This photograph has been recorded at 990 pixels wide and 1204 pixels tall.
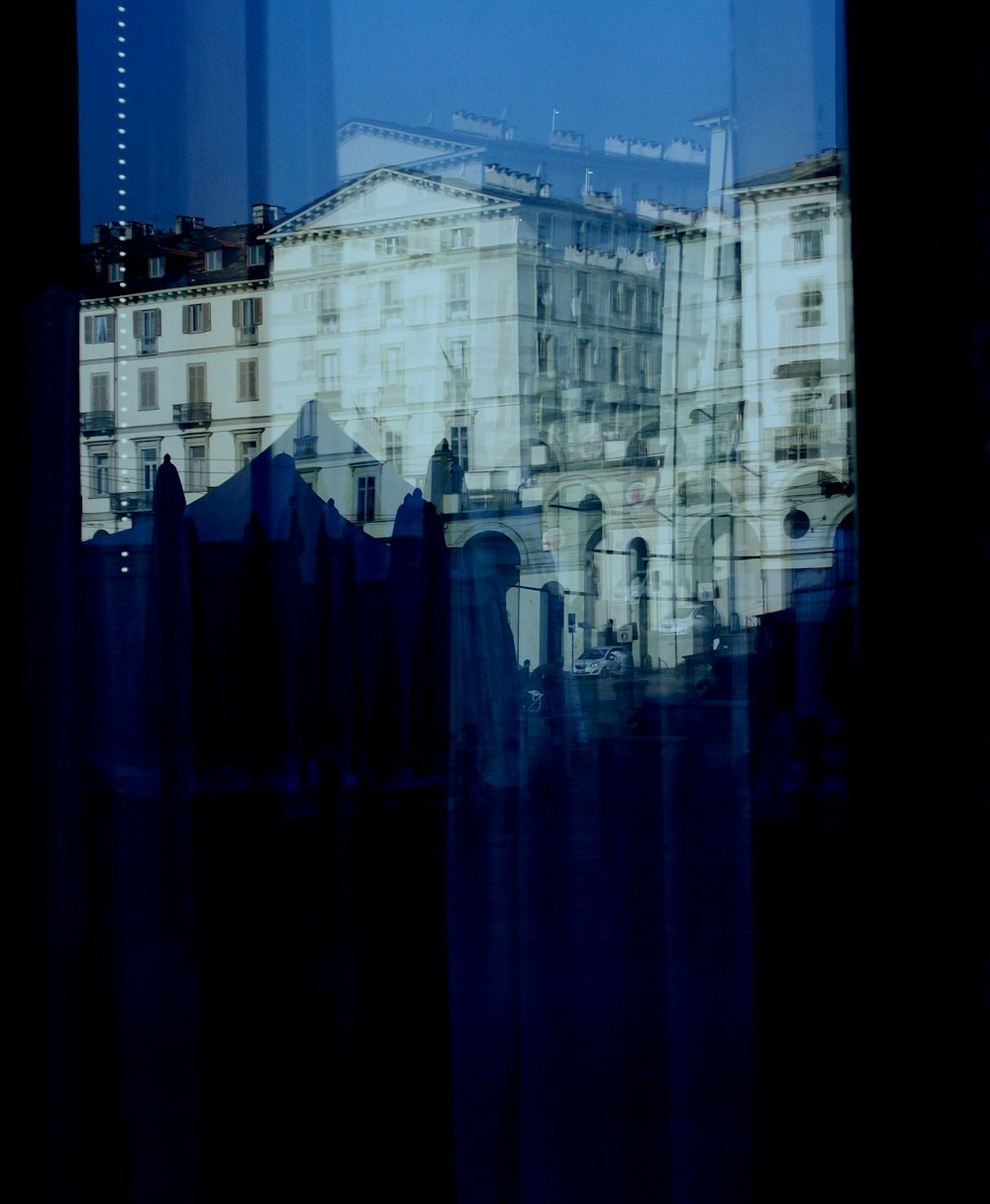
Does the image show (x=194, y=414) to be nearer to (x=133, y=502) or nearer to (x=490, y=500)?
(x=133, y=502)

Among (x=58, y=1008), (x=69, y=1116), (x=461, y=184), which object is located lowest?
(x=69, y=1116)

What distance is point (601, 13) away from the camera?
4.65ft

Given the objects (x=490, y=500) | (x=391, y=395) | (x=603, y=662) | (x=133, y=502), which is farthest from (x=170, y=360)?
(x=603, y=662)

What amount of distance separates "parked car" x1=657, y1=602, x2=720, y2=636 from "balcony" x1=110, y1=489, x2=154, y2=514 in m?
0.74

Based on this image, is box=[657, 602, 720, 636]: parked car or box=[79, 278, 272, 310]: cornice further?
box=[79, 278, 272, 310]: cornice

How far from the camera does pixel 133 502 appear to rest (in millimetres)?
1613

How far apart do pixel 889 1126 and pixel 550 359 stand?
912 millimetres

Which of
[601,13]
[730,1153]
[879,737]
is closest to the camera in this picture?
[879,737]

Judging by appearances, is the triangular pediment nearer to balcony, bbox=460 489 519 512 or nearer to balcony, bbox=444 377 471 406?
balcony, bbox=444 377 471 406

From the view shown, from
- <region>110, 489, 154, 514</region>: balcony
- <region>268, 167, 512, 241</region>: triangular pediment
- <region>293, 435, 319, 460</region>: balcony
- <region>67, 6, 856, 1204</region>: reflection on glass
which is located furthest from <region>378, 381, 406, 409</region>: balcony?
<region>110, 489, 154, 514</region>: balcony

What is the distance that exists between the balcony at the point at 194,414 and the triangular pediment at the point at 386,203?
0.81 ft

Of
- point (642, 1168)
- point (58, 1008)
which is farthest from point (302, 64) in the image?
point (642, 1168)

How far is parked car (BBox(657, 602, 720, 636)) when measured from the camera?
1297 millimetres

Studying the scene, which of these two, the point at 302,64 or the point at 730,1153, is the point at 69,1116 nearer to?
the point at 730,1153
